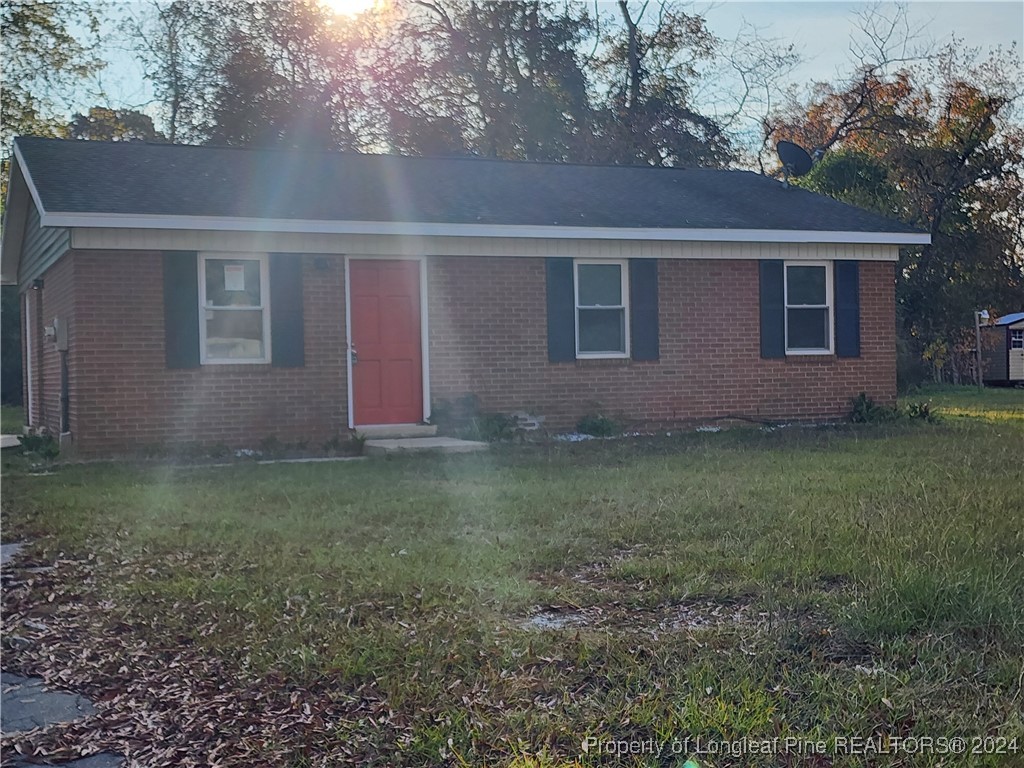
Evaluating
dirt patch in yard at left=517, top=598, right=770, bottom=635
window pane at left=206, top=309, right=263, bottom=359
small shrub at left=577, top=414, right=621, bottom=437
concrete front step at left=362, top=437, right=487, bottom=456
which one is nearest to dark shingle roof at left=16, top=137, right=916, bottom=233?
window pane at left=206, top=309, right=263, bottom=359

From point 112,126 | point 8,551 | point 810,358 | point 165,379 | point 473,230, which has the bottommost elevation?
point 8,551

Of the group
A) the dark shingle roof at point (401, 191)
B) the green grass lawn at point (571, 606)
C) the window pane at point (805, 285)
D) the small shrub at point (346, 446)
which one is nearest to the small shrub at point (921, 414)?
the window pane at point (805, 285)

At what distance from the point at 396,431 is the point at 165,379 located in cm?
258

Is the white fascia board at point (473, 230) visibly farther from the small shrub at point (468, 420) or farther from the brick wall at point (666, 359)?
the small shrub at point (468, 420)

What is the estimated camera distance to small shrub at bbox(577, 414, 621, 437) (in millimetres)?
13234

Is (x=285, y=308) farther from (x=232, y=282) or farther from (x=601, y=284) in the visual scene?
(x=601, y=284)

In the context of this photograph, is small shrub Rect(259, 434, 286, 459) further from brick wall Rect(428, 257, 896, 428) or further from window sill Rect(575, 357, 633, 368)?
window sill Rect(575, 357, 633, 368)

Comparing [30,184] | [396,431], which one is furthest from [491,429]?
[30,184]

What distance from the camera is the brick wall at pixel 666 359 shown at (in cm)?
1302

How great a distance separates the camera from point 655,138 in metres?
29.2

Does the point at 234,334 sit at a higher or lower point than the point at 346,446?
higher

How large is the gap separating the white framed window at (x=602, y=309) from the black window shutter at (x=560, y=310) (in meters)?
0.16

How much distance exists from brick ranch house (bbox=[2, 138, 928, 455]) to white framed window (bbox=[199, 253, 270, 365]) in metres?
0.02

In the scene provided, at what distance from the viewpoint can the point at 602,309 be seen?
45.0 ft
